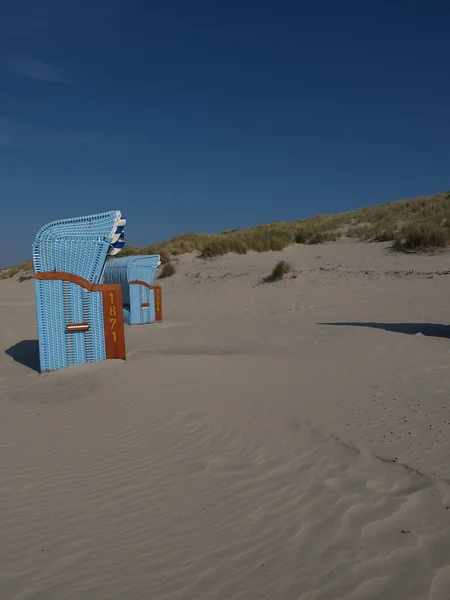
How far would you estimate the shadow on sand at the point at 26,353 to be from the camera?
9.20 meters

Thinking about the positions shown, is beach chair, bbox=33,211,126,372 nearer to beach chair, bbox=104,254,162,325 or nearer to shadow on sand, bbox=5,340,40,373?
shadow on sand, bbox=5,340,40,373

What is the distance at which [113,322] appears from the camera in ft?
27.9

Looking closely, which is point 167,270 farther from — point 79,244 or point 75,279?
point 75,279

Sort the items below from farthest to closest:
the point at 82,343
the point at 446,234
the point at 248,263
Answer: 1. the point at 248,263
2. the point at 446,234
3. the point at 82,343

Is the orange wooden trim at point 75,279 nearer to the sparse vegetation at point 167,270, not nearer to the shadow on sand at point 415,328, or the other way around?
the shadow on sand at point 415,328

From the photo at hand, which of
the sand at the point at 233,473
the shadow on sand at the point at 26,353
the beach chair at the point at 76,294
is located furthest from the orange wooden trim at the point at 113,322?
the shadow on sand at the point at 26,353

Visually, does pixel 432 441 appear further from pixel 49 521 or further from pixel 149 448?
pixel 49 521

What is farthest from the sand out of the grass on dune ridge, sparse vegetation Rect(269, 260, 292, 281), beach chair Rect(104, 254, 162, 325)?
the grass on dune ridge

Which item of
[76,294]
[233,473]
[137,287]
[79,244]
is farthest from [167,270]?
[233,473]

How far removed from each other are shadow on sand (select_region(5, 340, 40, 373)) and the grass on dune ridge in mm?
15146

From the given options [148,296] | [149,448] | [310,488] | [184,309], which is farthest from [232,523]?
[184,309]

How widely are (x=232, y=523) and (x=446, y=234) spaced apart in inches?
760

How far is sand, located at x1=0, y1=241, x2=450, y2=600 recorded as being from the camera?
280 centimetres

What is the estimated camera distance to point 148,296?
14.5 m
